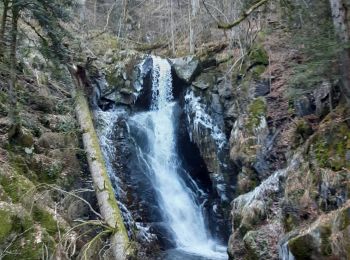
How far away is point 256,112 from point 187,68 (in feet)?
20.5

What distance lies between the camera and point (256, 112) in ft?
41.3

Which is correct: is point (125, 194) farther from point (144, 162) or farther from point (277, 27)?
point (277, 27)

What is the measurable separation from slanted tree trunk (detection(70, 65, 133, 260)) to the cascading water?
4692 millimetres

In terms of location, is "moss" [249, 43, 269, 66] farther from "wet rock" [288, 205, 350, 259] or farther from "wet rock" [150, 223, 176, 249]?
"wet rock" [288, 205, 350, 259]

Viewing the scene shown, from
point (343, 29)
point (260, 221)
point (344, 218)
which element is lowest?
point (260, 221)

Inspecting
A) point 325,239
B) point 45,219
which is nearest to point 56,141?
point 45,219

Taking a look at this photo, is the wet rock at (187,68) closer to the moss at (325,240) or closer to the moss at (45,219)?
the moss at (45,219)

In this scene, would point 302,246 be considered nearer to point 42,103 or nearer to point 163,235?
point 163,235

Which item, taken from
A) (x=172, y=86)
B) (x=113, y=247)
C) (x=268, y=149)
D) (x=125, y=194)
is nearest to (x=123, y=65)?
(x=172, y=86)

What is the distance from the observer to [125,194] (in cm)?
1302

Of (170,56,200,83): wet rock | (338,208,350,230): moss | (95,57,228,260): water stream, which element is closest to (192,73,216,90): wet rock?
(170,56,200,83): wet rock

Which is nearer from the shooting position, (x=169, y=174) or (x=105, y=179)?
(x=105, y=179)

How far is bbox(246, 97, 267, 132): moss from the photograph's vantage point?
12.3 metres

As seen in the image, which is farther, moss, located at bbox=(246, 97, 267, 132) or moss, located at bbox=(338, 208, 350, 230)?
moss, located at bbox=(246, 97, 267, 132)
